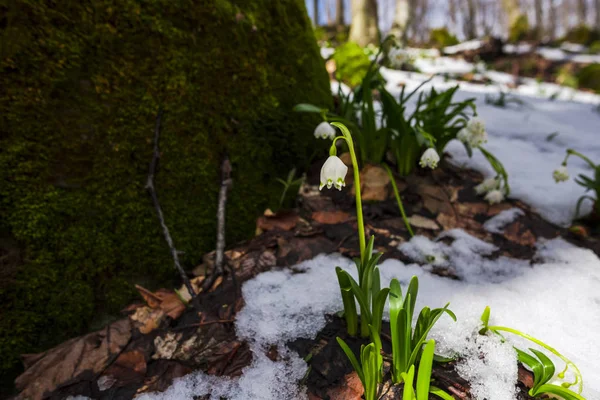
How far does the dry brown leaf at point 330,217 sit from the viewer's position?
171 centimetres

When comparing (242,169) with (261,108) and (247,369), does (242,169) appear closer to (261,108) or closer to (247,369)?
(261,108)

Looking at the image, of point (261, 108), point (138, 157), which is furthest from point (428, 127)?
point (138, 157)

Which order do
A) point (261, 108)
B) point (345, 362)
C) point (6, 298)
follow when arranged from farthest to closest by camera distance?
point (261, 108) → point (6, 298) → point (345, 362)

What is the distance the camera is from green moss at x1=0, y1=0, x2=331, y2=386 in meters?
1.24

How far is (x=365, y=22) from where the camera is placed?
5812mm

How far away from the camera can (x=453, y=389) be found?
3.06ft

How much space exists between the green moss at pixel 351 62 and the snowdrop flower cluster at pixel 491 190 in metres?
1.76

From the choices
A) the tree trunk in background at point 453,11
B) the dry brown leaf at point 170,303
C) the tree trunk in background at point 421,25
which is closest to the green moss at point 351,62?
the dry brown leaf at point 170,303

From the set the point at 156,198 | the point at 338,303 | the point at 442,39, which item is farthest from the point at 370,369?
the point at 442,39

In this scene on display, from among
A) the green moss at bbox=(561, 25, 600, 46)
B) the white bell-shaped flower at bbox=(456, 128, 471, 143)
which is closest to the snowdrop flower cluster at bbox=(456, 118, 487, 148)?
the white bell-shaped flower at bbox=(456, 128, 471, 143)

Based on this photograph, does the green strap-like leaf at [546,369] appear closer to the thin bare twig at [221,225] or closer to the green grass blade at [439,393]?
the green grass blade at [439,393]

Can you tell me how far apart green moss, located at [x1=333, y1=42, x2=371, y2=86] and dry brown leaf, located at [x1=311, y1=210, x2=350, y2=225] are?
193 centimetres

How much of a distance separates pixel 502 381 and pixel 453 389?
0.46 feet

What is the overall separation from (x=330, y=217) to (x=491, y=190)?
3.02ft
